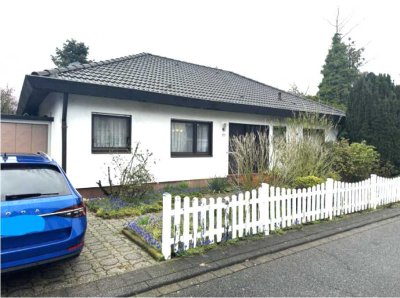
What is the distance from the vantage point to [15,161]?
3256 mm

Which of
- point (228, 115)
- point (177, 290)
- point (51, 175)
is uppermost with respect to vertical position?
point (228, 115)

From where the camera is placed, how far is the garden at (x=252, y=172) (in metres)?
6.34

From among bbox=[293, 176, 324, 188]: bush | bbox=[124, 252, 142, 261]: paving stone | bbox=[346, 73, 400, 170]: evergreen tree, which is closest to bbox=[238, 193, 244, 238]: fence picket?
bbox=[124, 252, 142, 261]: paving stone

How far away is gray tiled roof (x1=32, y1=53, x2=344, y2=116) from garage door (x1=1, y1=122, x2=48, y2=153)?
1.99 m

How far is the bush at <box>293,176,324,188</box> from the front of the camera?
6257 mm

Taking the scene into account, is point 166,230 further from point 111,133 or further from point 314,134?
point 314,134

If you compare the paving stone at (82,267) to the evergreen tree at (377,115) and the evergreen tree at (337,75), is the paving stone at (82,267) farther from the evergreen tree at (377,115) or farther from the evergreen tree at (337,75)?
the evergreen tree at (337,75)

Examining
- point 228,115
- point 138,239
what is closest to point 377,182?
point 228,115

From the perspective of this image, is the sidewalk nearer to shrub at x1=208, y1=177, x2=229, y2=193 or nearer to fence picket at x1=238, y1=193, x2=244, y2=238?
fence picket at x1=238, y1=193, x2=244, y2=238

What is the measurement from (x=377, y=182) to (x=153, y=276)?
649cm

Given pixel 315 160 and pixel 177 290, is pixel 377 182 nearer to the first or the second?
pixel 315 160

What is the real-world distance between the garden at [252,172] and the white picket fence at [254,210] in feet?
2.03

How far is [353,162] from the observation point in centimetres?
859

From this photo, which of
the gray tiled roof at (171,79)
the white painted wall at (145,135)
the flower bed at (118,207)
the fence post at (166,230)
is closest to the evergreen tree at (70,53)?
the gray tiled roof at (171,79)
